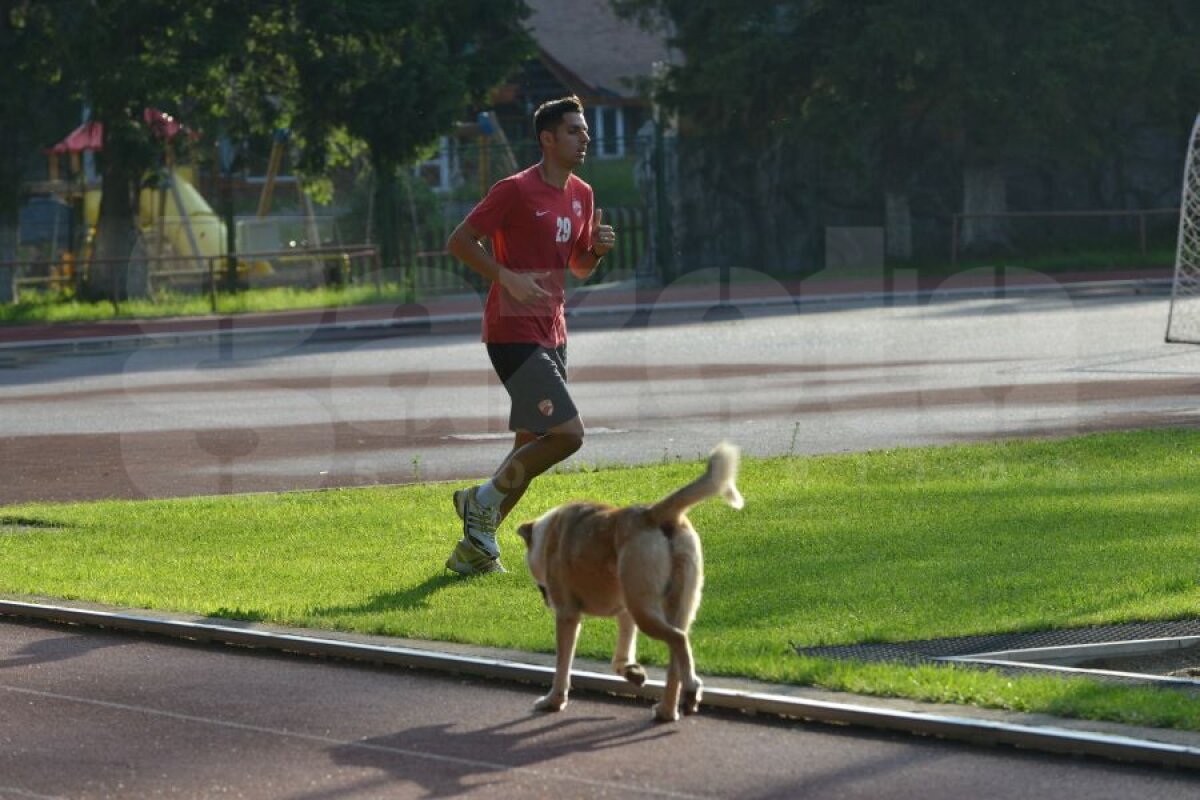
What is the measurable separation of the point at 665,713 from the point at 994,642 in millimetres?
1634

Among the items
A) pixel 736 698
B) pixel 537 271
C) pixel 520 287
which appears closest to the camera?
pixel 736 698

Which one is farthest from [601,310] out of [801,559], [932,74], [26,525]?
[801,559]

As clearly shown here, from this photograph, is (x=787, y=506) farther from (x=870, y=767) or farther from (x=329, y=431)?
(x=329, y=431)

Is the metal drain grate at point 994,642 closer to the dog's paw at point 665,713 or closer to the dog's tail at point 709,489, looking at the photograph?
the dog's paw at point 665,713

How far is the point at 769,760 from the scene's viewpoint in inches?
250

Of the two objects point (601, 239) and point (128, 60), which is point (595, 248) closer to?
point (601, 239)

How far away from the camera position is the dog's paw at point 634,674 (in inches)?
278

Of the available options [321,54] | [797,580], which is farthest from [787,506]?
[321,54]

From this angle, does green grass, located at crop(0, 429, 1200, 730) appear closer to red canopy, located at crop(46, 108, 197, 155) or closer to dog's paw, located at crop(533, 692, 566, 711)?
dog's paw, located at crop(533, 692, 566, 711)

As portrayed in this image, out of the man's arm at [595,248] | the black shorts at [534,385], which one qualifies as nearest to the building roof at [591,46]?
the man's arm at [595,248]

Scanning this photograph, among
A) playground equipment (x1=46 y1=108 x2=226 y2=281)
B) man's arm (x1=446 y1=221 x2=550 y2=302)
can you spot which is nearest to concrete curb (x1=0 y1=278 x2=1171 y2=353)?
playground equipment (x1=46 y1=108 x2=226 y2=281)

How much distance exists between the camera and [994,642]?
784 centimetres

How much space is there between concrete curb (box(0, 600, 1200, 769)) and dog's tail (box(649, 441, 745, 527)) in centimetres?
74

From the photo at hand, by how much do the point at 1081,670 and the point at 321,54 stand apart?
101ft
